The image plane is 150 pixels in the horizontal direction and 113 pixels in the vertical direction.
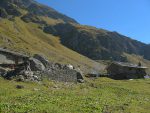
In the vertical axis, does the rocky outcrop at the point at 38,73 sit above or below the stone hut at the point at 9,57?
below

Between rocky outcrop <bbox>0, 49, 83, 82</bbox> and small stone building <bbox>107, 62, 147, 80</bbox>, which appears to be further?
small stone building <bbox>107, 62, 147, 80</bbox>

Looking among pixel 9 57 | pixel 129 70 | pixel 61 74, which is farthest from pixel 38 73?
pixel 129 70

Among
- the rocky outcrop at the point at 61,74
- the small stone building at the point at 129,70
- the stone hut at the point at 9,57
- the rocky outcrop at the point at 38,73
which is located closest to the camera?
the rocky outcrop at the point at 38,73

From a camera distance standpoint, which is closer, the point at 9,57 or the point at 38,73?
the point at 38,73

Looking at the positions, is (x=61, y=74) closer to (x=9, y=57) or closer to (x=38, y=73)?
(x=38, y=73)

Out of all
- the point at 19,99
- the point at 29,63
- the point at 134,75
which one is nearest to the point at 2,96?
the point at 19,99

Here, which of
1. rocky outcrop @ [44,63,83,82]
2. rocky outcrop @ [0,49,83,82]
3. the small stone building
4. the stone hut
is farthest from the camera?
the small stone building

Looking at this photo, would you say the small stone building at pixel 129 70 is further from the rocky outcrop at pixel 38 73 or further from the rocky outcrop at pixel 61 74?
the rocky outcrop at pixel 61 74

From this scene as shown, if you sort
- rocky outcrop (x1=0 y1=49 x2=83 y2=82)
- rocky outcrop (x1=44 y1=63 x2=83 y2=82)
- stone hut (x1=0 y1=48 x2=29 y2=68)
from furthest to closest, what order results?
stone hut (x1=0 y1=48 x2=29 y2=68) < rocky outcrop (x1=44 y1=63 x2=83 y2=82) < rocky outcrop (x1=0 y1=49 x2=83 y2=82)

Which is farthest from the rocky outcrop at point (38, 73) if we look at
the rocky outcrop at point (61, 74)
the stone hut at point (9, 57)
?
the stone hut at point (9, 57)

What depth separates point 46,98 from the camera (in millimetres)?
38281

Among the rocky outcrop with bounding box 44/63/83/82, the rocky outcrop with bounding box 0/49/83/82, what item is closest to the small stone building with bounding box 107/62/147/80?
the rocky outcrop with bounding box 0/49/83/82

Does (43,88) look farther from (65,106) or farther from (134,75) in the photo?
(134,75)

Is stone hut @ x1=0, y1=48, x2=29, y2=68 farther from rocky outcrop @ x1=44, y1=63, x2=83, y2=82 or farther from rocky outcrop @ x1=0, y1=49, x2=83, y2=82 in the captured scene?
rocky outcrop @ x1=44, y1=63, x2=83, y2=82
